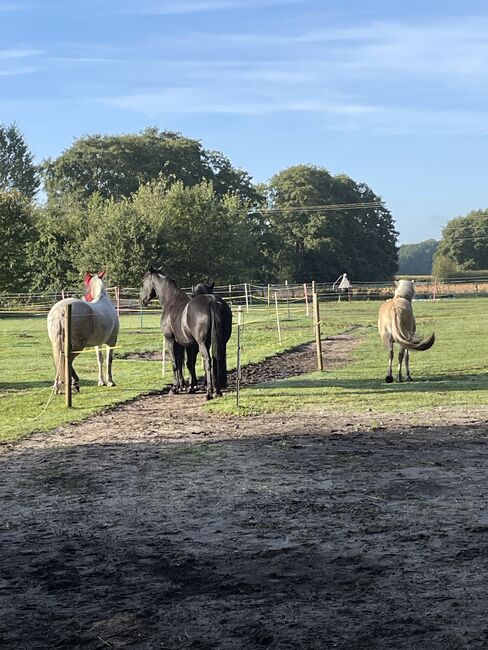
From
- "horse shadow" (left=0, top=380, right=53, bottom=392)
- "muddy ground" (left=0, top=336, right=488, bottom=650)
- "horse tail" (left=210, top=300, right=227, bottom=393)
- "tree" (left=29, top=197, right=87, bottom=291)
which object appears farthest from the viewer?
"tree" (left=29, top=197, right=87, bottom=291)

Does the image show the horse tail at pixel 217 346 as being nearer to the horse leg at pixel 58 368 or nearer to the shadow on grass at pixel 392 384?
the shadow on grass at pixel 392 384

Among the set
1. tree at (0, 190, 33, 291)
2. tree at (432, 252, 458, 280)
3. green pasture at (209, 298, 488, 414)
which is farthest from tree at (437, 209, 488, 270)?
green pasture at (209, 298, 488, 414)

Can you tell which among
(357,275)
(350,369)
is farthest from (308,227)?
(350,369)

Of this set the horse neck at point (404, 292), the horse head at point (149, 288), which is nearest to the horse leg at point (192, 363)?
the horse head at point (149, 288)

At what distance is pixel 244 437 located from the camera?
9.44 m

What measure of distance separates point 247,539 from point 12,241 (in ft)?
141

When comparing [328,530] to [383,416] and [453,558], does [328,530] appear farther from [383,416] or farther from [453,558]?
[383,416]

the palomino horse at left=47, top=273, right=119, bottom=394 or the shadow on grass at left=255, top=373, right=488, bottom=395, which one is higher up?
the palomino horse at left=47, top=273, right=119, bottom=394

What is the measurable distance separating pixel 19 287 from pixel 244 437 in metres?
42.2

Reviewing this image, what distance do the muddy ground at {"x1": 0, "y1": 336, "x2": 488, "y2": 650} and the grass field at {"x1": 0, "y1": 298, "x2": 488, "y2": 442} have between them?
1.85 meters

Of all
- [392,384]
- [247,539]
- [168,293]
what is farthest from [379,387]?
[247,539]

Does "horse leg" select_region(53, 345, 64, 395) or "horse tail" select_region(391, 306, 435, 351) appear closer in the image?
"horse leg" select_region(53, 345, 64, 395)

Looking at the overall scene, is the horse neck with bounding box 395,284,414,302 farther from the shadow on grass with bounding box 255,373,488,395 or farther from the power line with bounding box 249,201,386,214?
the power line with bounding box 249,201,386,214

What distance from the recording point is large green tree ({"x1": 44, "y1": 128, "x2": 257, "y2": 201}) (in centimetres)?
7450
